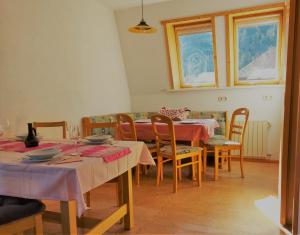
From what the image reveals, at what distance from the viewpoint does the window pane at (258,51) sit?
4.05 m

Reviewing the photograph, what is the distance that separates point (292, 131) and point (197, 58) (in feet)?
9.25

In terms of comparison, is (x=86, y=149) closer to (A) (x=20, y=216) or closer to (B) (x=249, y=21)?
(A) (x=20, y=216)

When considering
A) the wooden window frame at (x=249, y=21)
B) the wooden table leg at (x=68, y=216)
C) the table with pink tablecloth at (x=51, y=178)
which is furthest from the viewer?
the wooden window frame at (x=249, y=21)

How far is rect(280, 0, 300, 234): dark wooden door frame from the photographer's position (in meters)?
1.83

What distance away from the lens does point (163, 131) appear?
10.8ft

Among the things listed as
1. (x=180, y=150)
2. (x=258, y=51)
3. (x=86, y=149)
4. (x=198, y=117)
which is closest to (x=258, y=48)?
(x=258, y=51)

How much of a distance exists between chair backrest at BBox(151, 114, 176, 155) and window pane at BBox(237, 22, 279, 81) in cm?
198

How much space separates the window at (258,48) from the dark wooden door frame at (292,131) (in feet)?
7.56

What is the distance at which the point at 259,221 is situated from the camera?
2207 mm

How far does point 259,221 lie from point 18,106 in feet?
8.44

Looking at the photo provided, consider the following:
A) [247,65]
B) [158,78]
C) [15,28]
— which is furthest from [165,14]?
[15,28]

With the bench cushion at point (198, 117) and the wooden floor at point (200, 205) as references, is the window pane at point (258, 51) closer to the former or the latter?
the bench cushion at point (198, 117)

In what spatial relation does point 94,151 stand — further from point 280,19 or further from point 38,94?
point 280,19

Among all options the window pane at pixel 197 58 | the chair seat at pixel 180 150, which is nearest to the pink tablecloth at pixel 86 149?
the chair seat at pixel 180 150
